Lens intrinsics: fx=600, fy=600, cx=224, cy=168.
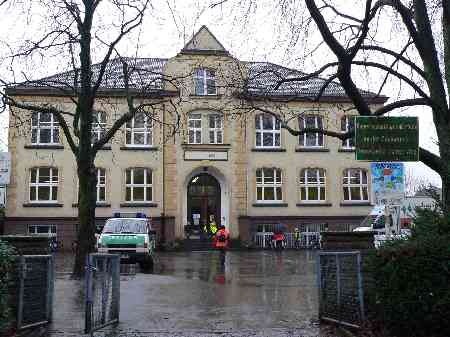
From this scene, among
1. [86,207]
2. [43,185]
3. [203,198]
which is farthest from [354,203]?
[86,207]

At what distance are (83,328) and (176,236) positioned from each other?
1151 inches

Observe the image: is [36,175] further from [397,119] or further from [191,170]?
[397,119]

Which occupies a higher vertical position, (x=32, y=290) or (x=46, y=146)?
(x=46, y=146)

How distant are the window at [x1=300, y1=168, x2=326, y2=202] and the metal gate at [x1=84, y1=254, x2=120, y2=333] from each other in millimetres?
31582

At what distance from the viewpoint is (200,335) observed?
8.81 meters

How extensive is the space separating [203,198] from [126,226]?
704 inches

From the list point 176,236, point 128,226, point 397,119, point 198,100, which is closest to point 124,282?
point 128,226

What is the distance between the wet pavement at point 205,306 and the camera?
9.30 m

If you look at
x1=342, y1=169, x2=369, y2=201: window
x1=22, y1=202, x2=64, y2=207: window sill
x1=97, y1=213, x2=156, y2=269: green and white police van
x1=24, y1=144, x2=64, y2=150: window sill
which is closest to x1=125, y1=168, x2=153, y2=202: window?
x1=22, y1=202, x2=64, y2=207: window sill

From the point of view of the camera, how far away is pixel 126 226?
23.0 meters

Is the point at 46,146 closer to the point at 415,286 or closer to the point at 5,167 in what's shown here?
the point at 5,167

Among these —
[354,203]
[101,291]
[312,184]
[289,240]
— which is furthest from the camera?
[354,203]

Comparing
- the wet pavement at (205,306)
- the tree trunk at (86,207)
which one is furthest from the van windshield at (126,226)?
the wet pavement at (205,306)

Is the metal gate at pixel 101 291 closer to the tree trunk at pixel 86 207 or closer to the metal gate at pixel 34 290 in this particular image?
the metal gate at pixel 34 290
